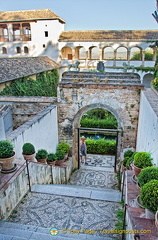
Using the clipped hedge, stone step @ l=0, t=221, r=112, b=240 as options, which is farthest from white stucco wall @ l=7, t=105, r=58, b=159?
the clipped hedge

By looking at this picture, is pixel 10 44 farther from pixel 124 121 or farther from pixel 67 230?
pixel 67 230

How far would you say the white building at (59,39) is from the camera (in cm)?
2495

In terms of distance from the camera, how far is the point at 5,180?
4211 mm

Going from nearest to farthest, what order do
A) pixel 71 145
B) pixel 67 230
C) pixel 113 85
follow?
1. pixel 67 230
2. pixel 113 85
3. pixel 71 145

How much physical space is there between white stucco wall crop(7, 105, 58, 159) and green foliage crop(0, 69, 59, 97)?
567 cm

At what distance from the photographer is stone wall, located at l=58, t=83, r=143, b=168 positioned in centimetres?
919

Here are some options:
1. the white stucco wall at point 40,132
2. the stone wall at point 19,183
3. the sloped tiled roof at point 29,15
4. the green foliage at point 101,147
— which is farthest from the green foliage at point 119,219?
the sloped tiled roof at point 29,15

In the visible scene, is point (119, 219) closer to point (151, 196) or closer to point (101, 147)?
point (151, 196)

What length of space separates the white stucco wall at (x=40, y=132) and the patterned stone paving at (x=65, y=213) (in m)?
1.67

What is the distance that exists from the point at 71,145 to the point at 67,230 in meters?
6.48

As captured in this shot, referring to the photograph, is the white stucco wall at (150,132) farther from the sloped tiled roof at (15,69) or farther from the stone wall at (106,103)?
the sloped tiled roof at (15,69)

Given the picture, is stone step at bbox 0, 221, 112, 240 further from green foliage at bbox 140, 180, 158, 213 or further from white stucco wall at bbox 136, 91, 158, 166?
white stucco wall at bbox 136, 91, 158, 166

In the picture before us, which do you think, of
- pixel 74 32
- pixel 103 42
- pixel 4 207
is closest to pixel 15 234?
pixel 4 207

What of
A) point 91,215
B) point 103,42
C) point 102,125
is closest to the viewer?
point 91,215
